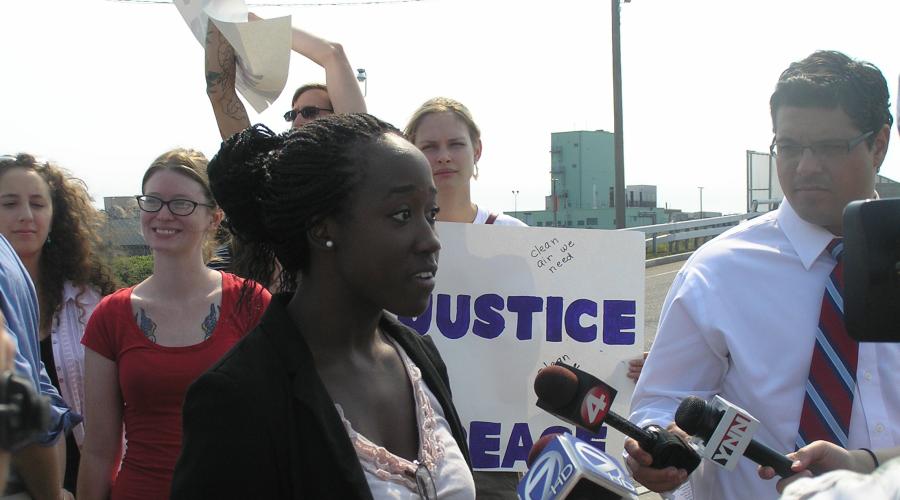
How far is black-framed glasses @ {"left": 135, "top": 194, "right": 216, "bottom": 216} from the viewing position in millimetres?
3348

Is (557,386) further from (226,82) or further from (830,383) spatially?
(226,82)

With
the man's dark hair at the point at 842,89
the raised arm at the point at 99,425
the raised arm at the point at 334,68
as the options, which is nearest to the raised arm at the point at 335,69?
the raised arm at the point at 334,68

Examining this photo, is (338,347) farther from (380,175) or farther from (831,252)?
(831,252)

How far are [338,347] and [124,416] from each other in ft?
5.04

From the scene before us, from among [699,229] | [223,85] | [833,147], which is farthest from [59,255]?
[699,229]

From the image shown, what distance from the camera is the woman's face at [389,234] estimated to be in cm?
193

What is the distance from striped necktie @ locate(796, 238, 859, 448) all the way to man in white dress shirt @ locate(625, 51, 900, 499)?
0.08ft

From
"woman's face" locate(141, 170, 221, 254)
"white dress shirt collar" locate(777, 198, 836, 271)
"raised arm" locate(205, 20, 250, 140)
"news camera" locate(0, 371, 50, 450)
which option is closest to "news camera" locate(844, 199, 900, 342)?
"white dress shirt collar" locate(777, 198, 836, 271)

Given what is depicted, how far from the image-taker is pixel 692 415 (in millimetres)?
1888

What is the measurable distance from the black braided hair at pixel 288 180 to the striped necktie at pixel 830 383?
1.35 meters

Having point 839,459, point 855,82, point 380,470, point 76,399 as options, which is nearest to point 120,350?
point 76,399

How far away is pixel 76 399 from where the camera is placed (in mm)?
3602

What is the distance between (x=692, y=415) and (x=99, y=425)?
2252 millimetres

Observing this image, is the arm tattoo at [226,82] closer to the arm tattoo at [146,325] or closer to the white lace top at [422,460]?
the arm tattoo at [146,325]
